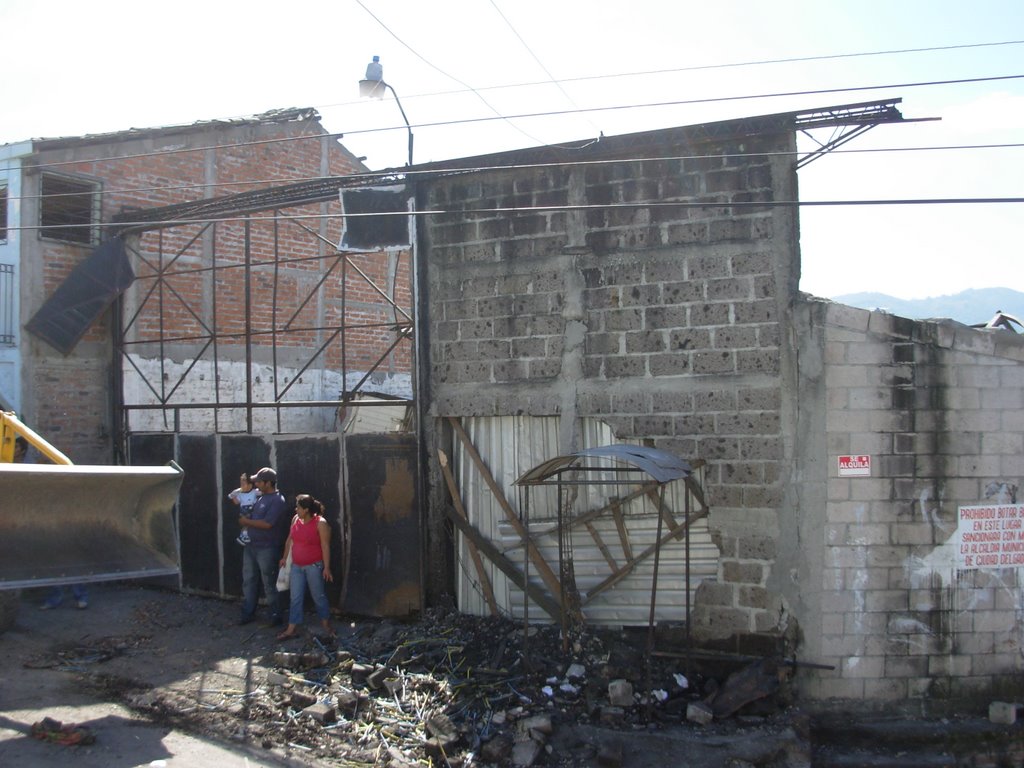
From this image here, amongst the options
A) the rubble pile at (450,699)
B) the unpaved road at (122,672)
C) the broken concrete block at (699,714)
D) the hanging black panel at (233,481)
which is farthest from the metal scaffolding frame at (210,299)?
the broken concrete block at (699,714)

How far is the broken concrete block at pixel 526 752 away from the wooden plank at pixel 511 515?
1762 millimetres

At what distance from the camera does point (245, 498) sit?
9750 mm

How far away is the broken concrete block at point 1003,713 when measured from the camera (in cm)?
711

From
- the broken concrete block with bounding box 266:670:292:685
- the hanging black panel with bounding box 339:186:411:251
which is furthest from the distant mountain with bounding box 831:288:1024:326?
the broken concrete block with bounding box 266:670:292:685

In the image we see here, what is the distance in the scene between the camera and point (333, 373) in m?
15.5

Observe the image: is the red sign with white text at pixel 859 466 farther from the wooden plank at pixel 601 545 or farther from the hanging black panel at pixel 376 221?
the hanging black panel at pixel 376 221

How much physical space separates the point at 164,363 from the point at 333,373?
352 cm

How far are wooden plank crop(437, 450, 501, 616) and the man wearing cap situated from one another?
1963 mm

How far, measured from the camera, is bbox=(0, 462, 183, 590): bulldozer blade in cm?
663

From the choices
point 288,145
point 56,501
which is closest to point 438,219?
point 56,501

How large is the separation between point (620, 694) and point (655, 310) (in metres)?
3.33

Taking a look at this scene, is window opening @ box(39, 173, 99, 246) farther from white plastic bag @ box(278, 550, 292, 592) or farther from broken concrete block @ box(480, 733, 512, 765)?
broken concrete block @ box(480, 733, 512, 765)

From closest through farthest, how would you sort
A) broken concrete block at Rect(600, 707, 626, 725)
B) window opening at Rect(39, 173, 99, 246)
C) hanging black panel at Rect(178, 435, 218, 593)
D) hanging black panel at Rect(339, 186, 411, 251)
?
broken concrete block at Rect(600, 707, 626, 725) → hanging black panel at Rect(339, 186, 411, 251) → hanging black panel at Rect(178, 435, 218, 593) → window opening at Rect(39, 173, 99, 246)

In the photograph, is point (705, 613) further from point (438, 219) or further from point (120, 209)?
point (120, 209)
